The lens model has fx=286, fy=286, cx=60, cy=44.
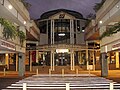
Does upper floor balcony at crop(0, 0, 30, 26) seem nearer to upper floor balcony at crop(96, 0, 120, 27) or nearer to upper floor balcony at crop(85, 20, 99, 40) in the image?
upper floor balcony at crop(96, 0, 120, 27)

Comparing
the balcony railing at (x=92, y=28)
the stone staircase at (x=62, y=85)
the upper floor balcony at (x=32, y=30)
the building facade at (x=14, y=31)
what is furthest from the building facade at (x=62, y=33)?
the stone staircase at (x=62, y=85)

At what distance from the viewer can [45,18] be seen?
194 ft

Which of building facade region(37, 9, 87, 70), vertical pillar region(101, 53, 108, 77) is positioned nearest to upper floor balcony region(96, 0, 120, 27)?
vertical pillar region(101, 53, 108, 77)

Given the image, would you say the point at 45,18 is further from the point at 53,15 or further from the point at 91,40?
the point at 91,40

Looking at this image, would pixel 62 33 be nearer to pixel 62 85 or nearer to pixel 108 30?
pixel 108 30

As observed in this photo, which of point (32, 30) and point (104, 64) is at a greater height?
point (32, 30)

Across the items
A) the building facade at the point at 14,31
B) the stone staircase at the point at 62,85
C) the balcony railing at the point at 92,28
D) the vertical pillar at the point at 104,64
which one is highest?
the balcony railing at the point at 92,28

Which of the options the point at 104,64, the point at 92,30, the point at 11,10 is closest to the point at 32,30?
the point at 92,30

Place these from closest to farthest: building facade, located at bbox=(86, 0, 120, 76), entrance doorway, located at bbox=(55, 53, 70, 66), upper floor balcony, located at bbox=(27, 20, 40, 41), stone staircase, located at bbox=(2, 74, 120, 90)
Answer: stone staircase, located at bbox=(2, 74, 120, 90) < building facade, located at bbox=(86, 0, 120, 76) < upper floor balcony, located at bbox=(27, 20, 40, 41) < entrance doorway, located at bbox=(55, 53, 70, 66)

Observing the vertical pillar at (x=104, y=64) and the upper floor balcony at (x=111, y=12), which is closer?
the upper floor balcony at (x=111, y=12)

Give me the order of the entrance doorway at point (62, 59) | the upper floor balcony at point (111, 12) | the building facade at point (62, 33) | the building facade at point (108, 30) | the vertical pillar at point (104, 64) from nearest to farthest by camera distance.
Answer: the upper floor balcony at point (111, 12) → the building facade at point (108, 30) → the vertical pillar at point (104, 64) → the building facade at point (62, 33) → the entrance doorway at point (62, 59)

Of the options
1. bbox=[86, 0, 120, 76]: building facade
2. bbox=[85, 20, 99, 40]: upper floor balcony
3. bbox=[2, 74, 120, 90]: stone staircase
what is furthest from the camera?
bbox=[85, 20, 99, 40]: upper floor balcony

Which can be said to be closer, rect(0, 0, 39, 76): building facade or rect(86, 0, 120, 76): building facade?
rect(0, 0, 39, 76): building facade

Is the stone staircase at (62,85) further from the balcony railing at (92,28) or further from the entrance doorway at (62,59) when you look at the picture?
the entrance doorway at (62,59)
